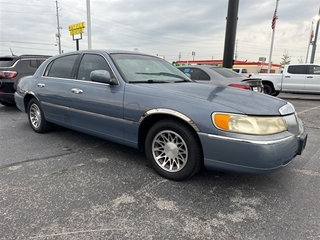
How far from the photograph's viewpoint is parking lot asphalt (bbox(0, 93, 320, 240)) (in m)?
1.99

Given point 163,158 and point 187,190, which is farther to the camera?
point 163,158

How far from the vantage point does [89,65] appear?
12.1 ft

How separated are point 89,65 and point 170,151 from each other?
189 cm

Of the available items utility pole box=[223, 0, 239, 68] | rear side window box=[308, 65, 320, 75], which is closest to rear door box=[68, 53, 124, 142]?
utility pole box=[223, 0, 239, 68]

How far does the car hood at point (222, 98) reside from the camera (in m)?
2.47

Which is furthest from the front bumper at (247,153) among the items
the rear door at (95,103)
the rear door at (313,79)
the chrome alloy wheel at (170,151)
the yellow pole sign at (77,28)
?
the yellow pole sign at (77,28)

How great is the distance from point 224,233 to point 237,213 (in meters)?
0.34

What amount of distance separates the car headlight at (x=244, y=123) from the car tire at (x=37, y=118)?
3.45m

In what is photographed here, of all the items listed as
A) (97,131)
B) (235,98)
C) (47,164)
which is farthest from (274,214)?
(47,164)

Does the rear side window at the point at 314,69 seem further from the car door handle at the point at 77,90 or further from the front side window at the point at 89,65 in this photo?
the car door handle at the point at 77,90

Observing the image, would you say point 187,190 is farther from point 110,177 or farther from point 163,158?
point 110,177

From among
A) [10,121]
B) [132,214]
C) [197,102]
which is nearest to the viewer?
[132,214]

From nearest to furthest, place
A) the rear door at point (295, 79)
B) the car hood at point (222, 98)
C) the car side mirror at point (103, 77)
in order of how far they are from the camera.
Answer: the car hood at point (222, 98) → the car side mirror at point (103, 77) → the rear door at point (295, 79)

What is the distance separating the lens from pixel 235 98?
8.81 feet
